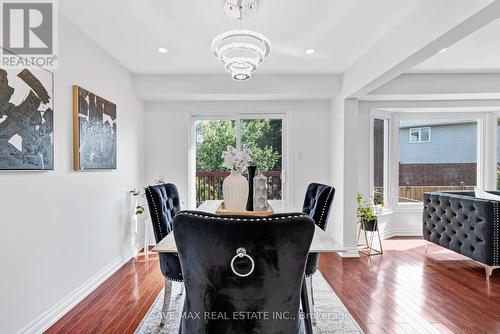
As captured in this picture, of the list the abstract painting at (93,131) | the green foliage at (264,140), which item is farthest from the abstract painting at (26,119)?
the green foliage at (264,140)

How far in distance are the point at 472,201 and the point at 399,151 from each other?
177 centimetres

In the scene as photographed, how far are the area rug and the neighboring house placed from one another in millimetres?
3124

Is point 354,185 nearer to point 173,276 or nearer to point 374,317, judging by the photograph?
point 374,317

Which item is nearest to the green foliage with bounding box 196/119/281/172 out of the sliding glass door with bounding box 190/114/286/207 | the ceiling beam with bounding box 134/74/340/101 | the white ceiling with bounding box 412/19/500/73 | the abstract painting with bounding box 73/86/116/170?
the sliding glass door with bounding box 190/114/286/207

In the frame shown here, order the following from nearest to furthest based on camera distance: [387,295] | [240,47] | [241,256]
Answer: [241,256] < [240,47] < [387,295]

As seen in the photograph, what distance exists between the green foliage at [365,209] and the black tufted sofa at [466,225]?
2.37ft

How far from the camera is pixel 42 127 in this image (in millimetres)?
2148

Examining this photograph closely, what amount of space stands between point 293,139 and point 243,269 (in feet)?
11.6

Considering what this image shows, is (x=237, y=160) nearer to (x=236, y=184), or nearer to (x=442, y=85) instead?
(x=236, y=184)

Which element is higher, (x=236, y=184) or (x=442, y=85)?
(x=442, y=85)

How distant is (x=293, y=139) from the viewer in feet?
14.7

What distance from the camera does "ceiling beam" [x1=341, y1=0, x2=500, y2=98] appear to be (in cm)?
176

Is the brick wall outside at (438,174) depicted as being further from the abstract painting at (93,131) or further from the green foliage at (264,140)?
the abstract painting at (93,131)

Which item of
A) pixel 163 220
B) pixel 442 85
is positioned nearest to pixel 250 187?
pixel 163 220
